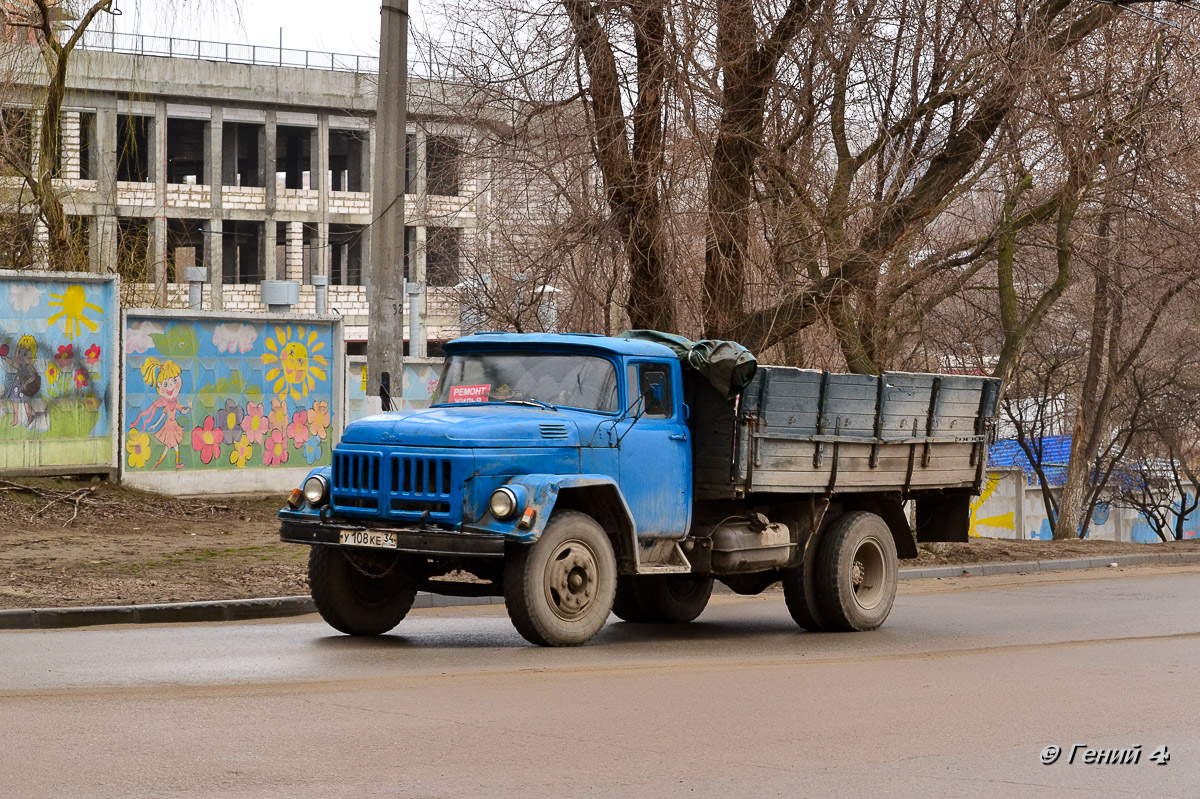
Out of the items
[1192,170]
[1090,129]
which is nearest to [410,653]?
[1090,129]

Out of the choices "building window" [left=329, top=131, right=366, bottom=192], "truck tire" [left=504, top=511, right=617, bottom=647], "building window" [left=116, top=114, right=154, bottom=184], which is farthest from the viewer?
"building window" [left=329, top=131, right=366, bottom=192]

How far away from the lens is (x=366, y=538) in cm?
1015

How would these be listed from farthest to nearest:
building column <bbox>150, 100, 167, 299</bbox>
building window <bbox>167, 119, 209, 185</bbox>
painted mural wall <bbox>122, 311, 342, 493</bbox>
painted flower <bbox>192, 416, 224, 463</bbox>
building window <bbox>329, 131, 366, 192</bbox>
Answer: building window <bbox>329, 131, 366, 192</bbox> → building window <bbox>167, 119, 209, 185</bbox> → building column <bbox>150, 100, 167, 299</bbox> → painted flower <bbox>192, 416, 224, 463</bbox> → painted mural wall <bbox>122, 311, 342, 493</bbox>

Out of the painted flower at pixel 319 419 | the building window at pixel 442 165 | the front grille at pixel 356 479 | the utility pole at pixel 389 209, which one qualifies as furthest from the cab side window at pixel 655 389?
the painted flower at pixel 319 419

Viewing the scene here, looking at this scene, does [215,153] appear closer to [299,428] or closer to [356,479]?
[299,428]

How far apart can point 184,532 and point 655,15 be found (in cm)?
793

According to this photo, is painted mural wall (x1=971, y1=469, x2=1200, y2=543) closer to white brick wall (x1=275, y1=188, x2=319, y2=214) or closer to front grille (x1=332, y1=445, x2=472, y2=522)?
front grille (x1=332, y1=445, x2=472, y2=522)

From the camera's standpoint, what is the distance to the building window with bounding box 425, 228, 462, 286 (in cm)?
1981

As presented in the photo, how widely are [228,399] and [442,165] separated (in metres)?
5.10

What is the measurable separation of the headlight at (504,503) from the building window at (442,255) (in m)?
9.45

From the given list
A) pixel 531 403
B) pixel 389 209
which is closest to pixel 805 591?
pixel 531 403

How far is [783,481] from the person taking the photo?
12.0 metres

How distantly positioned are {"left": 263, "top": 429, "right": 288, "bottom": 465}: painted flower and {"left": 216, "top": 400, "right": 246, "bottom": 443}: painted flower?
0.52 metres

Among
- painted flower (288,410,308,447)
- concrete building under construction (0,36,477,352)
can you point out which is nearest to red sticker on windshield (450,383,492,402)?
painted flower (288,410,308,447)
